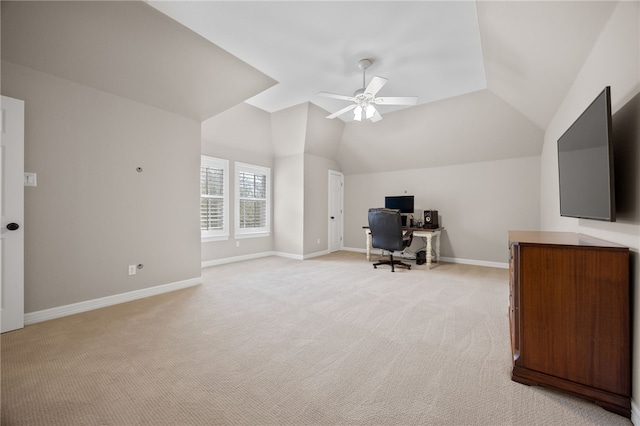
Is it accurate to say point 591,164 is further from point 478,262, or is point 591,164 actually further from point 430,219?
point 478,262

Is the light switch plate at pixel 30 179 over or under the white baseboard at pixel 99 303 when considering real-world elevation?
over

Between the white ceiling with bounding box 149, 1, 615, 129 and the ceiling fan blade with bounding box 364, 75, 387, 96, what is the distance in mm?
385

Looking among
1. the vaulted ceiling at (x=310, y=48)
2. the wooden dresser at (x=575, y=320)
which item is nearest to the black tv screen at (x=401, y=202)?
the vaulted ceiling at (x=310, y=48)

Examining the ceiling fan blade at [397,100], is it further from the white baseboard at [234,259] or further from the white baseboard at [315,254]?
the white baseboard at [234,259]

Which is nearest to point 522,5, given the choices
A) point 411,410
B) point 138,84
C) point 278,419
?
point 411,410

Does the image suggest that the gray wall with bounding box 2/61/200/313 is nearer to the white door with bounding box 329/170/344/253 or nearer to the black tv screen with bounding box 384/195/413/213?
the white door with bounding box 329/170/344/253

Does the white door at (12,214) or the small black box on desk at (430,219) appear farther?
the small black box on desk at (430,219)

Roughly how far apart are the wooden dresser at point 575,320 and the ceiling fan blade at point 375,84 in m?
2.13

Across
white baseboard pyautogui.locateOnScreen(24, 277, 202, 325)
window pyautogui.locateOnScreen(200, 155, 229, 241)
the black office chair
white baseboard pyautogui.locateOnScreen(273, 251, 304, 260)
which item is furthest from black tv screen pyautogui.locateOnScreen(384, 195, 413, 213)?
white baseboard pyautogui.locateOnScreen(24, 277, 202, 325)

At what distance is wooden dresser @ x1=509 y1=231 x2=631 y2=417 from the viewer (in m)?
1.42

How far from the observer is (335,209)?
22.6ft

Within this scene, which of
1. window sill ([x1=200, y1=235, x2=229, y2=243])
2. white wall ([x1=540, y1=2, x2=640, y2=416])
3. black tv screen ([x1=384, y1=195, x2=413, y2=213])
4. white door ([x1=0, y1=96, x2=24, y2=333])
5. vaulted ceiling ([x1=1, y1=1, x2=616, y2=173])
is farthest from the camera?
black tv screen ([x1=384, y1=195, x2=413, y2=213])

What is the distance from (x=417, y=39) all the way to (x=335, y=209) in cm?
454

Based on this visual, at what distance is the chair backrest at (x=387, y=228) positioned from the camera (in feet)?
14.8
